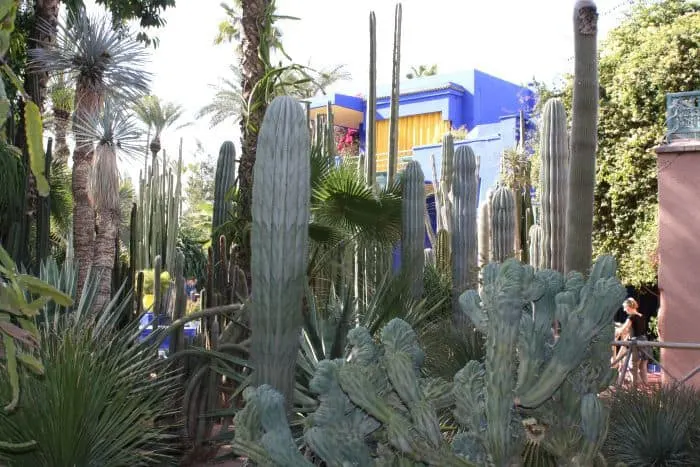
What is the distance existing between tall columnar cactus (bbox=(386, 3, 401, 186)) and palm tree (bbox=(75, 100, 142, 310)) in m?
3.34

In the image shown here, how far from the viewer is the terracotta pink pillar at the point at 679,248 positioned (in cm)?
877

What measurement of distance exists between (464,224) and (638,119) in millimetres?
6412

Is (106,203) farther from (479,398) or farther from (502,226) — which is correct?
(479,398)

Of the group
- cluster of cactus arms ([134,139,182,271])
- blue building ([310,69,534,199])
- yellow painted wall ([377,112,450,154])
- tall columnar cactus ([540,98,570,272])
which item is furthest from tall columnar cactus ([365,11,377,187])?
yellow painted wall ([377,112,450,154])

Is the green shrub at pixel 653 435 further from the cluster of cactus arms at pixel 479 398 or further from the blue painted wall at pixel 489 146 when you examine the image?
the blue painted wall at pixel 489 146

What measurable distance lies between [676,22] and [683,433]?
36.3 feet

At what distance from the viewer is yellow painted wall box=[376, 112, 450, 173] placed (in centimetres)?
2448

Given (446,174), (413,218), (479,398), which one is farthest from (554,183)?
(446,174)

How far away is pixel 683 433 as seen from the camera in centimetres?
439

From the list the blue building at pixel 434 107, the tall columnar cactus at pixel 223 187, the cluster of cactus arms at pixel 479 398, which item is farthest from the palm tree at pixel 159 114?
the cluster of cactus arms at pixel 479 398

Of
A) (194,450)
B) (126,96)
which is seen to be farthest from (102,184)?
(194,450)

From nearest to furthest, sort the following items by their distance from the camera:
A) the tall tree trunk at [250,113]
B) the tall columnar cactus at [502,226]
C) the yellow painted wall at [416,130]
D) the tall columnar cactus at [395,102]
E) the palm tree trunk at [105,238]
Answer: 1. the tall tree trunk at [250,113]
2. the palm tree trunk at [105,238]
3. the tall columnar cactus at [502,226]
4. the tall columnar cactus at [395,102]
5. the yellow painted wall at [416,130]

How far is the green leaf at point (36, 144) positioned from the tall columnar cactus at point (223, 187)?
5680mm

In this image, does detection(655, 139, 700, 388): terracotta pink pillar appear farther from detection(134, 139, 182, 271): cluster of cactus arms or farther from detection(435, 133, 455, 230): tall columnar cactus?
detection(134, 139, 182, 271): cluster of cactus arms
